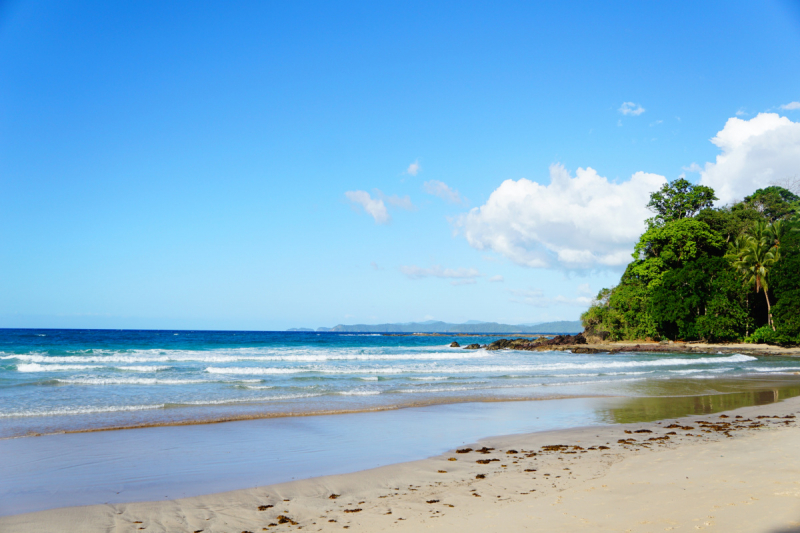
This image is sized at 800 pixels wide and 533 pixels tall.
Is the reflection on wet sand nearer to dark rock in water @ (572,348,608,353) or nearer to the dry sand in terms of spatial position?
the dry sand

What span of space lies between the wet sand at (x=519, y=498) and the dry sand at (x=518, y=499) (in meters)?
0.01

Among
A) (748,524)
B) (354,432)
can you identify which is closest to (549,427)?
(354,432)

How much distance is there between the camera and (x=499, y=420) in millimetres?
11656

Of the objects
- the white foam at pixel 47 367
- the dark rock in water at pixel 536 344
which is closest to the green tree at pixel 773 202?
the dark rock in water at pixel 536 344

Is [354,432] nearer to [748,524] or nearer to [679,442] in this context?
[679,442]

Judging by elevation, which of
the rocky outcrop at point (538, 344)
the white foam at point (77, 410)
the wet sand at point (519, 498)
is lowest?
the rocky outcrop at point (538, 344)

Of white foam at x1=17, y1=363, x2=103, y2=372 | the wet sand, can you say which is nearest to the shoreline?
the wet sand

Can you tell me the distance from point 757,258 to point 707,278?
4.07 meters

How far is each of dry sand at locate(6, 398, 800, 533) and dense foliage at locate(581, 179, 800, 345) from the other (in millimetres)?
38587

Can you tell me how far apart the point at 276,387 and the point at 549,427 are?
10.1m

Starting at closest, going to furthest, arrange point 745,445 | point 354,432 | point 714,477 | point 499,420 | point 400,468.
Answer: point 714,477 < point 400,468 < point 745,445 < point 354,432 < point 499,420

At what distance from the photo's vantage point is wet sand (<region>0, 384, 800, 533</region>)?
5.08 metres

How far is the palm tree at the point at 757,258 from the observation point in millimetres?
39156

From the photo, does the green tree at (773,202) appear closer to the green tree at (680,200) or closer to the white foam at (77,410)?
the green tree at (680,200)
